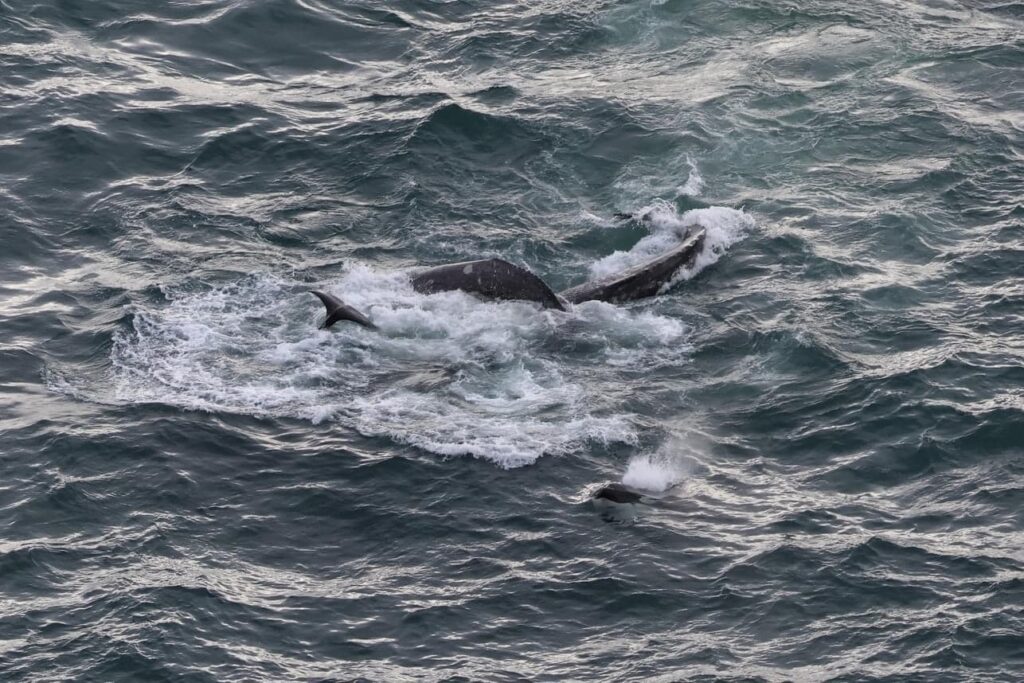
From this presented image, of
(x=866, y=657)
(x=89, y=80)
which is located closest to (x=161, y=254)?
(x=89, y=80)

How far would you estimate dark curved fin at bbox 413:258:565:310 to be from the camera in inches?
925

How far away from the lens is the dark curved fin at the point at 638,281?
23922mm

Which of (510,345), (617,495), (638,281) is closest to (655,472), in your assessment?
(617,495)

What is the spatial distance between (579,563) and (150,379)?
25.1 feet

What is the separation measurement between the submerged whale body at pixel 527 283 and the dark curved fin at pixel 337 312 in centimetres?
2

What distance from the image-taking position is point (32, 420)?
68.7ft

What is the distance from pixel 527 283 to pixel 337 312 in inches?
125

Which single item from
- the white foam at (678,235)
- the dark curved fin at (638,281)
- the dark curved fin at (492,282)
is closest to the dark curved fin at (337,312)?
the dark curved fin at (492,282)

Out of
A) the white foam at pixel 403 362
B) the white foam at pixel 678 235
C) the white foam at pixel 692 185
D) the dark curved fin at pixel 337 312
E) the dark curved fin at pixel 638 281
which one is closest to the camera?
the white foam at pixel 403 362

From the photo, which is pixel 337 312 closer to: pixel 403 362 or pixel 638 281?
pixel 403 362

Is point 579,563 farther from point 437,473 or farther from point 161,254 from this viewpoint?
point 161,254

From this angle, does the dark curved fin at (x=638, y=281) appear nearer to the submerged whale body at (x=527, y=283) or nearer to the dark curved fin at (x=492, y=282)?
the submerged whale body at (x=527, y=283)

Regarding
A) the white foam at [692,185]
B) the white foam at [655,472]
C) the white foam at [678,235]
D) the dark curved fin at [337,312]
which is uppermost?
the white foam at [692,185]

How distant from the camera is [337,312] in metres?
22.5
